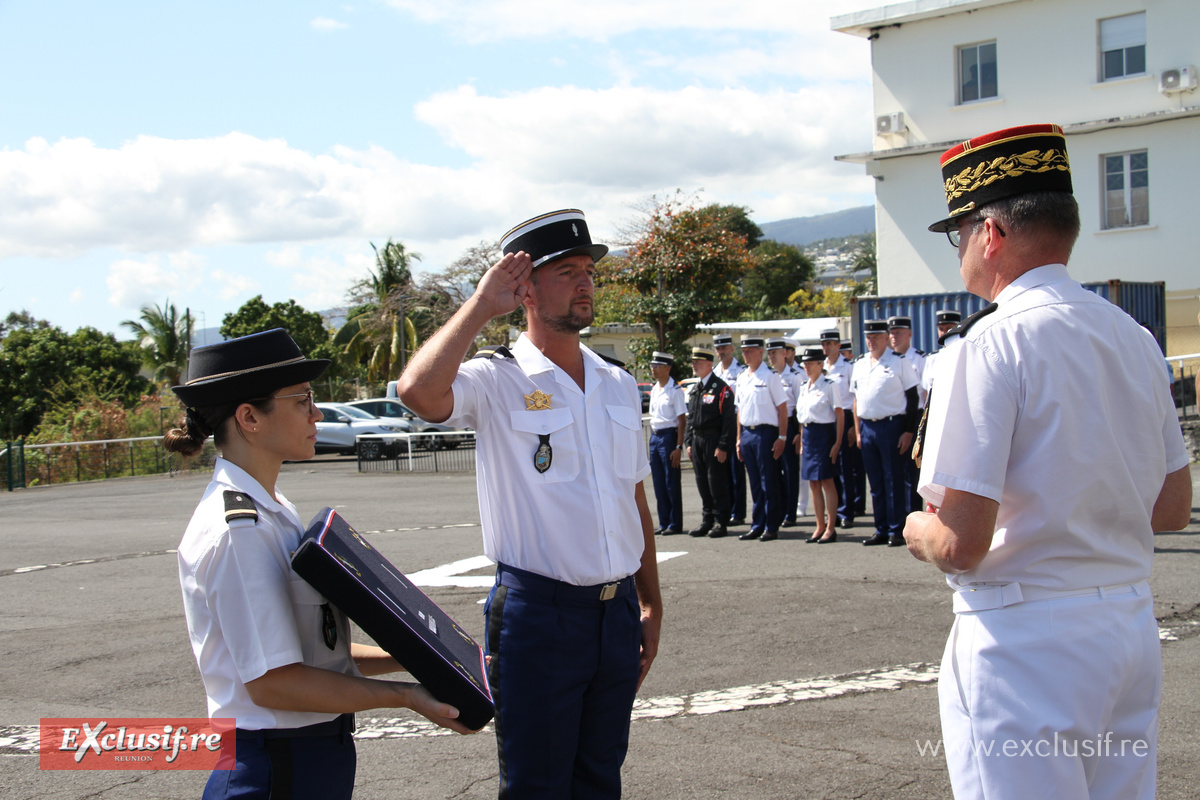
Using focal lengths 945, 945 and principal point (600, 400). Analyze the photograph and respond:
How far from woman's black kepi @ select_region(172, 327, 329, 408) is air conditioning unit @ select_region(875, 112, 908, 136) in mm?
27353

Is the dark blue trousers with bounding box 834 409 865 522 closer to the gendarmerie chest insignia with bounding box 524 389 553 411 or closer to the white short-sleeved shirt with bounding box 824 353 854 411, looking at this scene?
the white short-sleeved shirt with bounding box 824 353 854 411

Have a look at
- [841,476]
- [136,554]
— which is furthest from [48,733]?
[841,476]

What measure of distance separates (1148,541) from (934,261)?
26.4 m

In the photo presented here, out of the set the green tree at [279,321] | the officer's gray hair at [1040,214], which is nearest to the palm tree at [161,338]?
the green tree at [279,321]

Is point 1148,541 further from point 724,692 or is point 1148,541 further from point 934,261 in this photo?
point 934,261

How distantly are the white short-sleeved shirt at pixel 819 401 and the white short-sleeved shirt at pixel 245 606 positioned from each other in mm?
9075

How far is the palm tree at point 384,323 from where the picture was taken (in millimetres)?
42625

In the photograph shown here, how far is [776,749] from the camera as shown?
15.2ft

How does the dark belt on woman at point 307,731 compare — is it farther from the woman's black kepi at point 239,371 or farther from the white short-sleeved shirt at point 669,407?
the white short-sleeved shirt at point 669,407

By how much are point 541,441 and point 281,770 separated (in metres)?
1.31

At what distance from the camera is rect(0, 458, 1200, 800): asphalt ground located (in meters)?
4.42

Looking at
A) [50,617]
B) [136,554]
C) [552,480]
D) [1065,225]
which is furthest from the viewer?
[136,554]

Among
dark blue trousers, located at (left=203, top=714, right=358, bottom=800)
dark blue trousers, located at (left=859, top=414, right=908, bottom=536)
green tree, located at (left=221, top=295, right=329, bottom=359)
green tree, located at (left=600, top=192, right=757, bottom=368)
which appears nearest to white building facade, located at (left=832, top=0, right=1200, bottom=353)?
green tree, located at (left=600, top=192, right=757, bottom=368)

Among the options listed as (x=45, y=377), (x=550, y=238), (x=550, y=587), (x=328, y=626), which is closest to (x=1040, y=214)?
(x=550, y=238)
